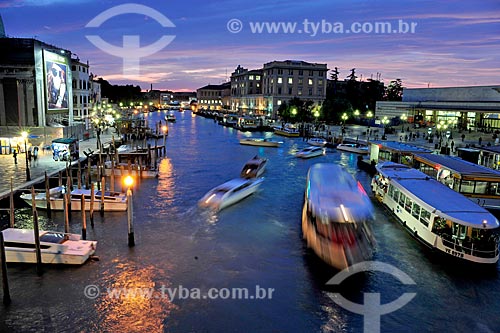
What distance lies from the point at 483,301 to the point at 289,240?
9.45 m

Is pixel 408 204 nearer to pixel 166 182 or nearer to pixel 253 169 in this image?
pixel 253 169

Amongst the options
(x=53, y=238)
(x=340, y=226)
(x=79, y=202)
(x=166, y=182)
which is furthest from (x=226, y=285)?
(x=166, y=182)

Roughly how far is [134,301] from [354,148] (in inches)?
1836

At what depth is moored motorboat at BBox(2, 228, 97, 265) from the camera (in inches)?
693

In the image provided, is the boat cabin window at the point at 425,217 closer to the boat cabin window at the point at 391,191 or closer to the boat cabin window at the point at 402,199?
the boat cabin window at the point at 402,199

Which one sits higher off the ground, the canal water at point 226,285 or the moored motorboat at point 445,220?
the moored motorboat at point 445,220

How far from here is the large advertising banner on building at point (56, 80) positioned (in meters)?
47.0

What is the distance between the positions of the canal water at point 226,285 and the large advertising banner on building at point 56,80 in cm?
2689

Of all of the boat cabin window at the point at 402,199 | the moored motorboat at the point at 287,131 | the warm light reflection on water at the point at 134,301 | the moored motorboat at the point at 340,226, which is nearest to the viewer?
the warm light reflection on water at the point at 134,301

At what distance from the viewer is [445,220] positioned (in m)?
18.8

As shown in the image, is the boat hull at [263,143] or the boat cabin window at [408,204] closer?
the boat cabin window at [408,204]

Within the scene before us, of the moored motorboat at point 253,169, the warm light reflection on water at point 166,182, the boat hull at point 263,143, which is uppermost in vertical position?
the boat hull at point 263,143

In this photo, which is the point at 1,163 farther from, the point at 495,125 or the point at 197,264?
the point at 495,125

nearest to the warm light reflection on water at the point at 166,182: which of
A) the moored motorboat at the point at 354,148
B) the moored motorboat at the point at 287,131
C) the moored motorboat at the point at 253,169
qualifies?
the moored motorboat at the point at 253,169
